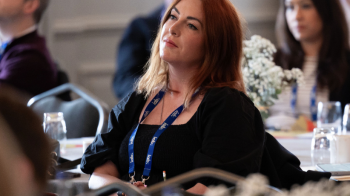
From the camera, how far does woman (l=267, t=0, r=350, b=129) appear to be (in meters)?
2.97

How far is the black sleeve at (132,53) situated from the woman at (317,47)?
3.55 feet

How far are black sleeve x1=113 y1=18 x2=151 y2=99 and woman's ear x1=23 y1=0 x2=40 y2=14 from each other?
0.87m

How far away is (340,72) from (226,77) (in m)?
1.92

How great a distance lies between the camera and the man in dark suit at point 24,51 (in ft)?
8.99

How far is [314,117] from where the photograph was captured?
267cm

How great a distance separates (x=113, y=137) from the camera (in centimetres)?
147

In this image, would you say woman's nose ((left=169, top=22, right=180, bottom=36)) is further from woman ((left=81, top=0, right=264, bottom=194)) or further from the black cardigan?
the black cardigan

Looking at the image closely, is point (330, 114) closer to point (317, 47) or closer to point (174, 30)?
point (317, 47)

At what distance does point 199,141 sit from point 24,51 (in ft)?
6.16

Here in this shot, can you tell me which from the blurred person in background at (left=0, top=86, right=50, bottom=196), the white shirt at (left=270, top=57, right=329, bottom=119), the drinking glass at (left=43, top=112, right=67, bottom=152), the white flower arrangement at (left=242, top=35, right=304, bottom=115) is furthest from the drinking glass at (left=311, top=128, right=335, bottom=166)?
the blurred person in background at (left=0, top=86, right=50, bottom=196)

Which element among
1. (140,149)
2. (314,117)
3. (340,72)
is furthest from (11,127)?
(340,72)

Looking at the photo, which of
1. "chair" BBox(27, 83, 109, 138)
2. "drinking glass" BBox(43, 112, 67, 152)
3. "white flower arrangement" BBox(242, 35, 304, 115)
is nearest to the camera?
"drinking glass" BBox(43, 112, 67, 152)

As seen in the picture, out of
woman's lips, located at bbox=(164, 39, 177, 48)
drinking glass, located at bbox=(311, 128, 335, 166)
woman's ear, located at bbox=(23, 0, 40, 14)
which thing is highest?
woman's ear, located at bbox=(23, 0, 40, 14)

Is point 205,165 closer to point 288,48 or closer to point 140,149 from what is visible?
point 140,149
